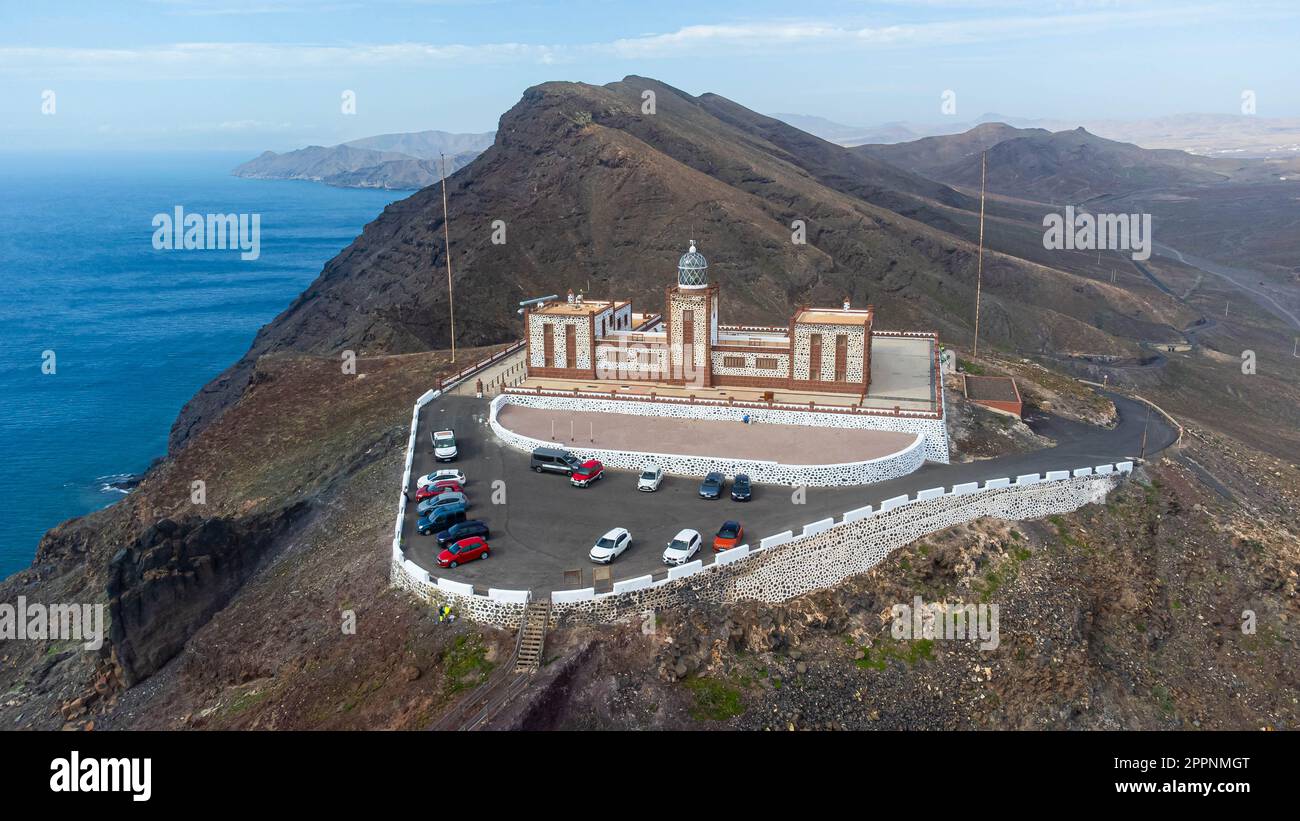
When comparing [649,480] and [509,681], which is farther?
[649,480]

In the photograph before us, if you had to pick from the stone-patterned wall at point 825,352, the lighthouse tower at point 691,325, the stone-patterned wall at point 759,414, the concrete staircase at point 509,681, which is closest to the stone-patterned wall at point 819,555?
the concrete staircase at point 509,681

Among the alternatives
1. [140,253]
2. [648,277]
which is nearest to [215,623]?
[648,277]

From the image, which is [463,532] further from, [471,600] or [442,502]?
[471,600]

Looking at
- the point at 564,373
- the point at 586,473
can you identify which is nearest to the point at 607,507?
the point at 586,473

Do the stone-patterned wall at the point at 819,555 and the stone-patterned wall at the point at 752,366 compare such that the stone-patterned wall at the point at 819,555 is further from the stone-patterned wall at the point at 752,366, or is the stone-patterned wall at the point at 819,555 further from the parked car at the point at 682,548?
the stone-patterned wall at the point at 752,366

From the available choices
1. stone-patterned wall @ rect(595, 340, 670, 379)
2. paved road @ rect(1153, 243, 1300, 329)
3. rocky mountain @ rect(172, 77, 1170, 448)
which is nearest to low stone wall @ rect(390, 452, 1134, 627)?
stone-patterned wall @ rect(595, 340, 670, 379)

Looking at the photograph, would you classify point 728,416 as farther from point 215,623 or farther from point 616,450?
point 215,623

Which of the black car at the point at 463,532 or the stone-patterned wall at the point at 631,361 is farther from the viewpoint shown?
the stone-patterned wall at the point at 631,361
